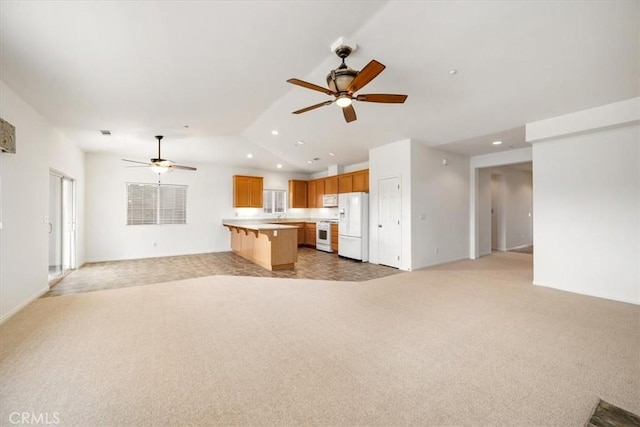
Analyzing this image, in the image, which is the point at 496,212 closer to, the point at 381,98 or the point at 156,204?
the point at 381,98

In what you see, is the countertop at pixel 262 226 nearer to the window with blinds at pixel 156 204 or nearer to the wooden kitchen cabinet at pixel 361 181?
the window with blinds at pixel 156 204

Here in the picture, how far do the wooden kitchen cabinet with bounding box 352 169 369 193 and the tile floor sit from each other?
1.93 m

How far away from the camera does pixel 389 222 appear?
607 cm

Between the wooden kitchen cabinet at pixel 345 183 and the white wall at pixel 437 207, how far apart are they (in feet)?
7.39

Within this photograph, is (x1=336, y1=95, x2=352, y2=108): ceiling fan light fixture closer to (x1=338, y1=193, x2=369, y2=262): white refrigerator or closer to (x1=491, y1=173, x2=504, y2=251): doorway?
(x1=338, y1=193, x2=369, y2=262): white refrigerator

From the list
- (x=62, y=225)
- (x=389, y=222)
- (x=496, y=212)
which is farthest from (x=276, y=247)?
(x=496, y=212)

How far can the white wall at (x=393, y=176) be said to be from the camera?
562 cm

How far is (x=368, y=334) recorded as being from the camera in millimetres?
2736

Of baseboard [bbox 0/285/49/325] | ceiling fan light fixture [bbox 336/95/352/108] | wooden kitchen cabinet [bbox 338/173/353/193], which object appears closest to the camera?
ceiling fan light fixture [bbox 336/95/352/108]

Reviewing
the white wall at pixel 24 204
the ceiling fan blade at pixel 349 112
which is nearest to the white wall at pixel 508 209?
the ceiling fan blade at pixel 349 112

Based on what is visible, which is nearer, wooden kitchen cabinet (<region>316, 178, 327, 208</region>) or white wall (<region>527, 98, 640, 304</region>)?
white wall (<region>527, 98, 640, 304</region>)

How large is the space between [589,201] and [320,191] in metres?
6.43

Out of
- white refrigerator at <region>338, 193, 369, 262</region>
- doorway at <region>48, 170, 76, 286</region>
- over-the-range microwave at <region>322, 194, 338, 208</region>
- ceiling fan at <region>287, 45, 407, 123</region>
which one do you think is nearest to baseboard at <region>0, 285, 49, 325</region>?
doorway at <region>48, 170, 76, 286</region>

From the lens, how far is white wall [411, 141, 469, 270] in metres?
5.70
